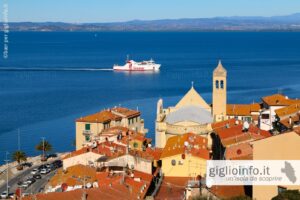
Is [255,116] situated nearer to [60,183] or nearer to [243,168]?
[60,183]

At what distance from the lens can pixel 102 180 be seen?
26.4 m

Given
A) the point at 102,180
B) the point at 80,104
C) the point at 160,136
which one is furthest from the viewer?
the point at 80,104

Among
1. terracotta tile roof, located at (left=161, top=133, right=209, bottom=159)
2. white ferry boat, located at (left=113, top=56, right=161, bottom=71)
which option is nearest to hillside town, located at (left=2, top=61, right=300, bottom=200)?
terracotta tile roof, located at (left=161, top=133, right=209, bottom=159)

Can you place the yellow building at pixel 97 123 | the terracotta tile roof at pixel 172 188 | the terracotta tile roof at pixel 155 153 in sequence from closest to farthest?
the terracotta tile roof at pixel 172 188 < the terracotta tile roof at pixel 155 153 < the yellow building at pixel 97 123

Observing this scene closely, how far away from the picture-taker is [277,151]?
64.6 ft

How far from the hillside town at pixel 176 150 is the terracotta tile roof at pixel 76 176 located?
0.14ft

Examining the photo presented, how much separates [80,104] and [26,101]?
22.7ft

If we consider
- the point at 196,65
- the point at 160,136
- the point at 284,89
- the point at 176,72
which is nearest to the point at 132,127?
the point at 160,136

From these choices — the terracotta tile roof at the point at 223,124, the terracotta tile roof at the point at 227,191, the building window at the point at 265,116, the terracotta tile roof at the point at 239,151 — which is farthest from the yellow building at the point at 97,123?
the terracotta tile roof at the point at 227,191

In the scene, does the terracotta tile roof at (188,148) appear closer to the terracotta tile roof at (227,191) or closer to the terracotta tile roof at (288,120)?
the terracotta tile roof at (288,120)

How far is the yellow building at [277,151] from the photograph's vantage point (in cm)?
1956

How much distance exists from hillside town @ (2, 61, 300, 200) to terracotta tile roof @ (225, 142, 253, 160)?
35 millimetres

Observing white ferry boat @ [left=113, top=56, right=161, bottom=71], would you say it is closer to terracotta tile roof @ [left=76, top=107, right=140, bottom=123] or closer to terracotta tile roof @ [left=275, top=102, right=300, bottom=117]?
terracotta tile roof @ [left=76, top=107, right=140, bottom=123]

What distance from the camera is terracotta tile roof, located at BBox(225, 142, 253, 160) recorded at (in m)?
23.5
